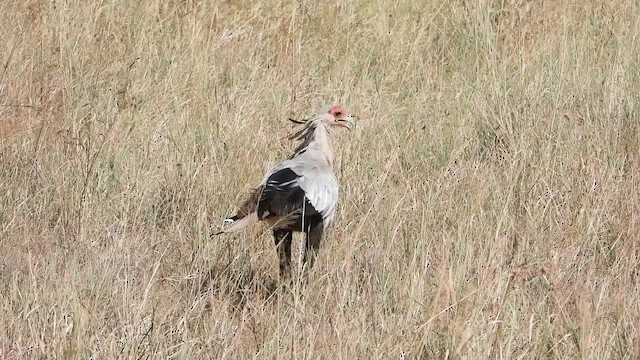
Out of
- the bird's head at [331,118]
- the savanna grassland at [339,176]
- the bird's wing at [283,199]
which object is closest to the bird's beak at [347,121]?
the bird's head at [331,118]

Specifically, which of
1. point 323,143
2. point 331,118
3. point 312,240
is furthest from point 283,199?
point 331,118

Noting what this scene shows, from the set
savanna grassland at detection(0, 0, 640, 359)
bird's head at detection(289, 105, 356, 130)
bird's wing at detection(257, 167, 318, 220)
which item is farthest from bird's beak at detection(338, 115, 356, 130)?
bird's wing at detection(257, 167, 318, 220)

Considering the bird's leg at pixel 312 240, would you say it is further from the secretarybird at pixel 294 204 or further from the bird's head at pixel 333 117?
the bird's head at pixel 333 117

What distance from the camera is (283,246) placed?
4531 millimetres

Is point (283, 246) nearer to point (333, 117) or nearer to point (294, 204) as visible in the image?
point (294, 204)

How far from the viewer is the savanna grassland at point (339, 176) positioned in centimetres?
357

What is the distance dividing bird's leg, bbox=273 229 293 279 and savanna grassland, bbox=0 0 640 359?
0.06m

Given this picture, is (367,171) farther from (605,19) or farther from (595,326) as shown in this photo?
(605,19)

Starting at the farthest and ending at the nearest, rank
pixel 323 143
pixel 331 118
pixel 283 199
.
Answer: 1. pixel 331 118
2. pixel 323 143
3. pixel 283 199

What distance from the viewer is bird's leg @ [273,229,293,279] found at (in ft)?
14.5

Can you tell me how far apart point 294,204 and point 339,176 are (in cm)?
90

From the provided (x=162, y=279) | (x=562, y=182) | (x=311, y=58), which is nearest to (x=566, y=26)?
(x=311, y=58)

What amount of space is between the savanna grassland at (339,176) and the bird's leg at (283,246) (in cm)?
6

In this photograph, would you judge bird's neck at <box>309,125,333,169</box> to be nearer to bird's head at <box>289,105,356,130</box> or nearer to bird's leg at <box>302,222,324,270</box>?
bird's head at <box>289,105,356,130</box>
